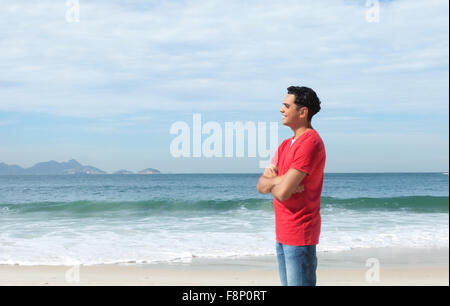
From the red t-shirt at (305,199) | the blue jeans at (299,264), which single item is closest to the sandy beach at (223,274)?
the blue jeans at (299,264)

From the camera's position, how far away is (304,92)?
230cm

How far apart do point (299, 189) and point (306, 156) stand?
0.17 metres

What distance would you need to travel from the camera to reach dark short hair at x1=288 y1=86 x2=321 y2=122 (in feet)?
7.50

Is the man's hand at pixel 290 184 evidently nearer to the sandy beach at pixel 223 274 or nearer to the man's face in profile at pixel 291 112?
the man's face in profile at pixel 291 112

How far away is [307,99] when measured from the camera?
90.0 inches

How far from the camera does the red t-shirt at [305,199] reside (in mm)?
2168

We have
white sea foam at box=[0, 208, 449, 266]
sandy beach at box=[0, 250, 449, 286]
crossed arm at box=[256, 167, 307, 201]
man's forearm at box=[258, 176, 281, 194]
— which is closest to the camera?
crossed arm at box=[256, 167, 307, 201]

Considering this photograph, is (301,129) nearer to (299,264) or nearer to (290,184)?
(290,184)

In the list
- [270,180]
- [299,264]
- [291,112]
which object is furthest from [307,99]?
[299,264]

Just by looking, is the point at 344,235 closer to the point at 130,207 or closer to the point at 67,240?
the point at 67,240

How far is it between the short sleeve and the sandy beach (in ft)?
13.2

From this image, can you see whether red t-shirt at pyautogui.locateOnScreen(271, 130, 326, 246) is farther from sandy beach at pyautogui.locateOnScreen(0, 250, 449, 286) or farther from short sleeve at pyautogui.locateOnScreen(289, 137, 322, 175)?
sandy beach at pyautogui.locateOnScreen(0, 250, 449, 286)

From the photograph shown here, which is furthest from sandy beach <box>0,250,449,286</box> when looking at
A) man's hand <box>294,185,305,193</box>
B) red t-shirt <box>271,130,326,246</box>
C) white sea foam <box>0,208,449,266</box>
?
man's hand <box>294,185,305,193</box>
